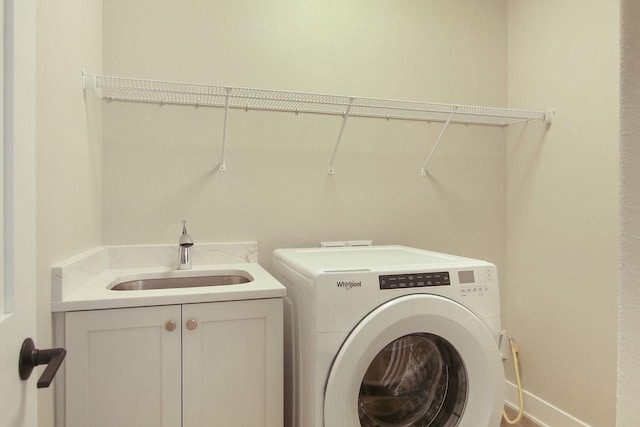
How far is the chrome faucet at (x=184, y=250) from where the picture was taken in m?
1.81

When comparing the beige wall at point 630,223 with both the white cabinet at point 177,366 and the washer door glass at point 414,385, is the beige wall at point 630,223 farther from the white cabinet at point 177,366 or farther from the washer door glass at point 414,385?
the white cabinet at point 177,366

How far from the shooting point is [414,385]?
1.54m

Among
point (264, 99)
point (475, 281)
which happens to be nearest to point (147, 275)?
point (264, 99)

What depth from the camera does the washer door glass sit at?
1471 mm

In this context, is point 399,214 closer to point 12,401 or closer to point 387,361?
point 387,361

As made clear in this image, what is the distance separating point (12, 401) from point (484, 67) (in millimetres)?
2745

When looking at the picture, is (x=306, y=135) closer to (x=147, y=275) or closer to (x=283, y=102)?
(x=283, y=102)

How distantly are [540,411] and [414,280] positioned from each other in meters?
1.55

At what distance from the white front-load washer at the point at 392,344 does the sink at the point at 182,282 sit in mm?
363

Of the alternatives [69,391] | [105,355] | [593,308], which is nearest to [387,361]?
[105,355]

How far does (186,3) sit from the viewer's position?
1967mm

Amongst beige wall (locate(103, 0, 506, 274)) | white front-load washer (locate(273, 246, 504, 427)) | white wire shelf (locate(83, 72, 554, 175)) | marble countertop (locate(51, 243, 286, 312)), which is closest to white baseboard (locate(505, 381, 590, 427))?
beige wall (locate(103, 0, 506, 274))

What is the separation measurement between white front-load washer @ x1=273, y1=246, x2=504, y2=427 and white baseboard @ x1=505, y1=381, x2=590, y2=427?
0.98 m

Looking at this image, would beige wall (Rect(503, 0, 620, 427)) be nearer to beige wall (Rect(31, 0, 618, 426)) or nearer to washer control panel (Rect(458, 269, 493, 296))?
A: beige wall (Rect(31, 0, 618, 426))
